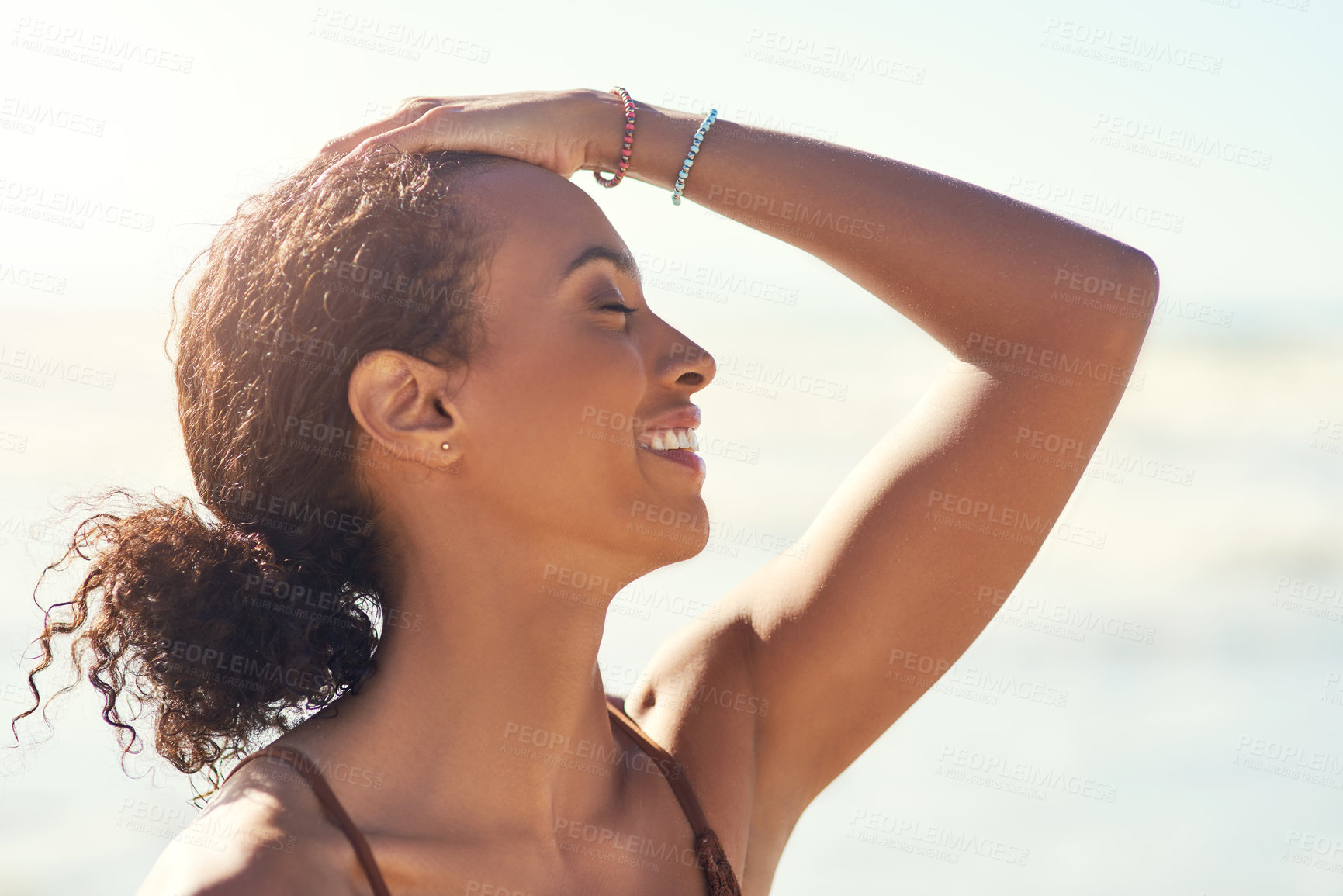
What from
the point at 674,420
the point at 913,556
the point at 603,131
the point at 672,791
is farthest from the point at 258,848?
the point at 603,131

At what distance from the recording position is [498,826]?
6.48 ft

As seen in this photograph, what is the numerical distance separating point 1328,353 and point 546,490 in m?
13.7

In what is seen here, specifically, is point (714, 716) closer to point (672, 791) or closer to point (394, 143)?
point (672, 791)

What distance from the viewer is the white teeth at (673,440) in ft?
6.72

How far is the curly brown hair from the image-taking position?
2012 millimetres

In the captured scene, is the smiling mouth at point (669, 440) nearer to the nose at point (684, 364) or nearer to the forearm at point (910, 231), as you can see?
the nose at point (684, 364)

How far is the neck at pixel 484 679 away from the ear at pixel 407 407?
0.45 ft

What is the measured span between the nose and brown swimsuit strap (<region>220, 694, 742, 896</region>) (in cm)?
61

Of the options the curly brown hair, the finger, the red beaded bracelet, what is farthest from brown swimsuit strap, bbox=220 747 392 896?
the red beaded bracelet

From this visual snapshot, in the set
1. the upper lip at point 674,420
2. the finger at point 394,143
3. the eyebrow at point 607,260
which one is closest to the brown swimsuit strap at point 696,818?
the upper lip at point 674,420

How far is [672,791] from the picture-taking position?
7.26 ft

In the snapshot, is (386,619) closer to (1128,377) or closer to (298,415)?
(298,415)

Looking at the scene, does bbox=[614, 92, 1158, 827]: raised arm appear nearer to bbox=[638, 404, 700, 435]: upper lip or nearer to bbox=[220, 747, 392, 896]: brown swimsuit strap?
bbox=[638, 404, 700, 435]: upper lip

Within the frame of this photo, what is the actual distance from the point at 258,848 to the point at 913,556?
1164 millimetres
